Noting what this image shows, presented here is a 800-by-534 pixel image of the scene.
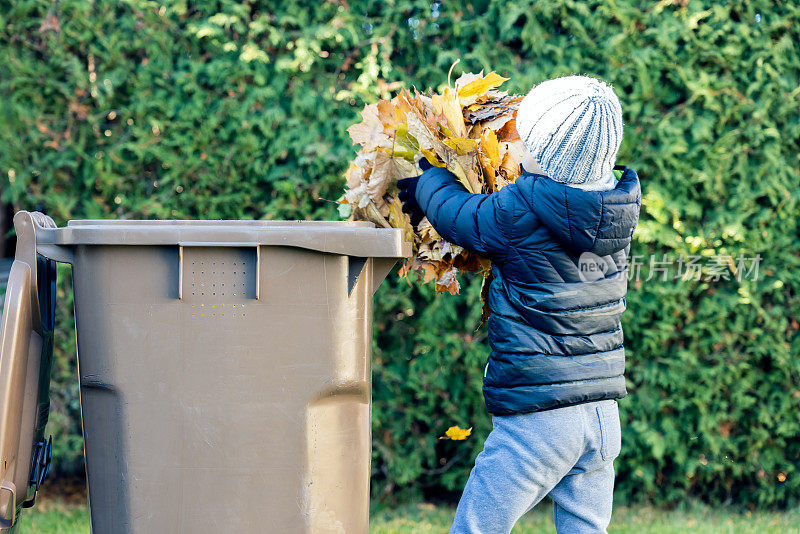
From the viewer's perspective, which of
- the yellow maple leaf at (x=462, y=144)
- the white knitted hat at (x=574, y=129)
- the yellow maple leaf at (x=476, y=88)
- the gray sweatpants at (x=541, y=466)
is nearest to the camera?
the white knitted hat at (x=574, y=129)

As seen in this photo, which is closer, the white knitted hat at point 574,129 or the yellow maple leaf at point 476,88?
the white knitted hat at point 574,129

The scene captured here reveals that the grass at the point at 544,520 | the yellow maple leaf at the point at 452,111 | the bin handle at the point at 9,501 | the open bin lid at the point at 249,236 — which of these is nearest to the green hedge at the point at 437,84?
the grass at the point at 544,520

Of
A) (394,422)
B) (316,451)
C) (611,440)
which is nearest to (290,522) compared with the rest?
(316,451)

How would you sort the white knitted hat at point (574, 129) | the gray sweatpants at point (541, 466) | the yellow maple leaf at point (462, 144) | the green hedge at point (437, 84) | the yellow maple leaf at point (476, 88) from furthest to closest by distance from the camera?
the green hedge at point (437, 84)
the yellow maple leaf at point (476, 88)
the yellow maple leaf at point (462, 144)
the gray sweatpants at point (541, 466)
the white knitted hat at point (574, 129)

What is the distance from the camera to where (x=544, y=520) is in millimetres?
3754

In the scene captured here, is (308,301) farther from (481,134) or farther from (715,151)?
(715,151)

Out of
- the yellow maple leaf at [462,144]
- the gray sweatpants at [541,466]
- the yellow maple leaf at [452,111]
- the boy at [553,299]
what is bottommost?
the gray sweatpants at [541,466]

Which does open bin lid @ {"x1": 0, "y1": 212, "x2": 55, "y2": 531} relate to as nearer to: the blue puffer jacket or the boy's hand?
the boy's hand

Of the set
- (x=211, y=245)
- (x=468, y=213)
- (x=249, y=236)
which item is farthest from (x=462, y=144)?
(x=211, y=245)

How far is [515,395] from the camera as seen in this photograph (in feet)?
6.80

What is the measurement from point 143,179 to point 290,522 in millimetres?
2145

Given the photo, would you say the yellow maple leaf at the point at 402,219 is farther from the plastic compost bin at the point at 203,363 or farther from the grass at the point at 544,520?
the grass at the point at 544,520

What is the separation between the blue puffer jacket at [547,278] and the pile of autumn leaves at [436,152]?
14cm

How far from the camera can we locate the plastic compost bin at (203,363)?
7.16 ft
